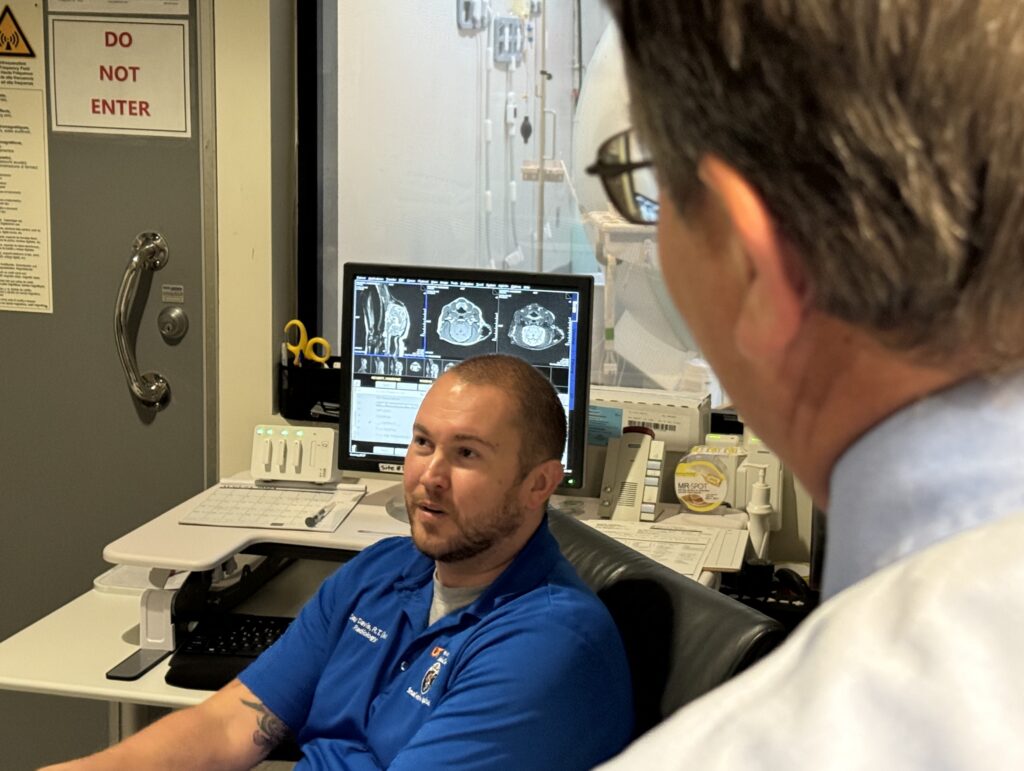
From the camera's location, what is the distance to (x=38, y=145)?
3023 mm

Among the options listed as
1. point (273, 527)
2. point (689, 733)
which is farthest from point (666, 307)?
point (689, 733)

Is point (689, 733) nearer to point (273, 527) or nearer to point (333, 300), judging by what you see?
point (273, 527)

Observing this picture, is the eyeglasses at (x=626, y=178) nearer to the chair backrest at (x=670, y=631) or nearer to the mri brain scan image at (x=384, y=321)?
the chair backrest at (x=670, y=631)

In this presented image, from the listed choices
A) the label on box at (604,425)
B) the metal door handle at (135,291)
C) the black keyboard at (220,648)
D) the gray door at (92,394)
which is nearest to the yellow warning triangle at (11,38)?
the gray door at (92,394)

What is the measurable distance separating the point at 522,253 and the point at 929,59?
2677mm

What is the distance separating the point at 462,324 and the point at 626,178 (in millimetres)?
2032

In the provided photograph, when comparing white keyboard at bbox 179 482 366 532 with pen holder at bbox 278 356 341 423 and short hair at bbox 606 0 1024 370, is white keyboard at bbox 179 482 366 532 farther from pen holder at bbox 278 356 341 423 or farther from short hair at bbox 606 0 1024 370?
short hair at bbox 606 0 1024 370

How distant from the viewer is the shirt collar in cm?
42

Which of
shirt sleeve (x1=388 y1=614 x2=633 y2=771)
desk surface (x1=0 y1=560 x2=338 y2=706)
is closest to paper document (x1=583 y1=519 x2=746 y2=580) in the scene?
shirt sleeve (x1=388 y1=614 x2=633 y2=771)

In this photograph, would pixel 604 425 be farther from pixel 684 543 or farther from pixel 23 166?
pixel 23 166

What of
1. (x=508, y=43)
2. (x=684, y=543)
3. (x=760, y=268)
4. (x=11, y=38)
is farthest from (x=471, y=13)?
(x=760, y=268)

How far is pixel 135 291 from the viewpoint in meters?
2.99

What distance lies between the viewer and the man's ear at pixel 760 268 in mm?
467

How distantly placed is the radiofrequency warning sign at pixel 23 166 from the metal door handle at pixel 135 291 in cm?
22
